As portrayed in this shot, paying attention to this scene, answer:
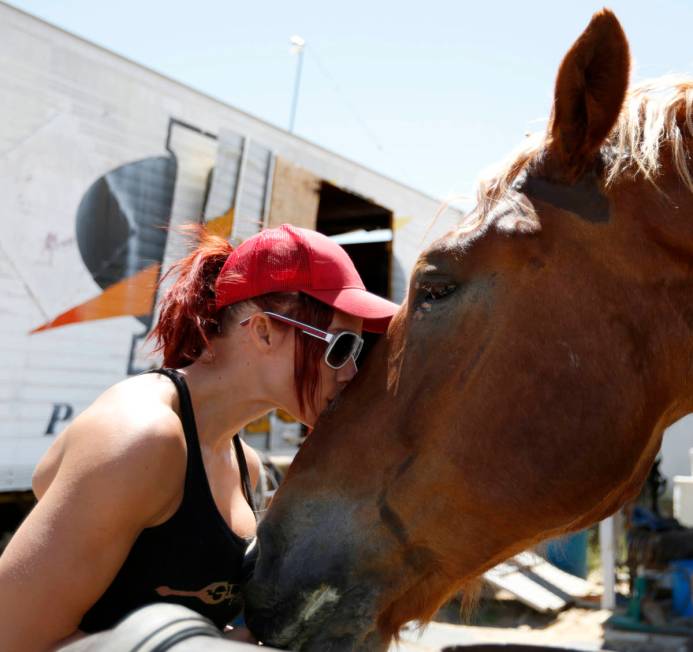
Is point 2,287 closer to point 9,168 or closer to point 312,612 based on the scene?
point 9,168

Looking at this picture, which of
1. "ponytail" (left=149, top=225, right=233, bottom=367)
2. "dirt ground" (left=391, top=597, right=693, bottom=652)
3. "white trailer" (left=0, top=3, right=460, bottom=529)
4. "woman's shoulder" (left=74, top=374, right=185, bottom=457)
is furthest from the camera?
"dirt ground" (left=391, top=597, right=693, bottom=652)

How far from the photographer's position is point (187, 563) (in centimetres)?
162

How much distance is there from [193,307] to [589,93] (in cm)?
113

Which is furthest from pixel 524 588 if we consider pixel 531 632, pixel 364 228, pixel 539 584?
pixel 364 228

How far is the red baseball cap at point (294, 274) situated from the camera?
1824mm

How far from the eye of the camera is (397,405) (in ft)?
5.46

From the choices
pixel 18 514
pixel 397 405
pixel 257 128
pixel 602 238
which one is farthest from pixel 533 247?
pixel 18 514

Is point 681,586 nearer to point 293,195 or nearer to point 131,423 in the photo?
point 293,195

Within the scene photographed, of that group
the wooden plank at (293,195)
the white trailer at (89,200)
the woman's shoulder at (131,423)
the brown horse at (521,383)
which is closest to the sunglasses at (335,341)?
the brown horse at (521,383)

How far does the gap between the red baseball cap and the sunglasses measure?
0.07 meters

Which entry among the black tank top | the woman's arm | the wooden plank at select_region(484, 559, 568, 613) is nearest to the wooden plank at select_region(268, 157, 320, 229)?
the wooden plank at select_region(484, 559, 568, 613)

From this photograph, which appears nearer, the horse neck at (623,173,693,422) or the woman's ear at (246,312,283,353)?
the horse neck at (623,173,693,422)

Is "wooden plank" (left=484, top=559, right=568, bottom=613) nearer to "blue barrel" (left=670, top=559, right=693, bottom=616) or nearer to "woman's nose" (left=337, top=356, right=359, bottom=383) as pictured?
"blue barrel" (left=670, top=559, right=693, bottom=616)

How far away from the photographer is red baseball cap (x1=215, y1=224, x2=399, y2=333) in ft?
5.98
